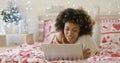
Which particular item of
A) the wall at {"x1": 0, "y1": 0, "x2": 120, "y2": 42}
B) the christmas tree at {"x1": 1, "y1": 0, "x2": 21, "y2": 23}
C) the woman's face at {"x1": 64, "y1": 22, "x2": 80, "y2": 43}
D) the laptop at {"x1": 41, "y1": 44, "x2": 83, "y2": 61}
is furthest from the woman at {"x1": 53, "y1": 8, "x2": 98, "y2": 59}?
the christmas tree at {"x1": 1, "y1": 0, "x2": 21, "y2": 23}

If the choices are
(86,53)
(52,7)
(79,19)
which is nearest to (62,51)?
(86,53)

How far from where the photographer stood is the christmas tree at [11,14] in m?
3.61

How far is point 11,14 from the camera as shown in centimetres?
361

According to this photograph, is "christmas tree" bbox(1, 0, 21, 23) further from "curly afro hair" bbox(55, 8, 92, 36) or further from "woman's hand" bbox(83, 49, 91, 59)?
"woman's hand" bbox(83, 49, 91, 59)

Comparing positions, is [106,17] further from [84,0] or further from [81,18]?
[81,18]

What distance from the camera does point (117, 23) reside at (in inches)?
122

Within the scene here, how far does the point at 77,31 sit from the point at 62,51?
11.1 inches

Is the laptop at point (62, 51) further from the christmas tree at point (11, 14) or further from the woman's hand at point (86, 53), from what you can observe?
the christmas tree at point (11, 14)

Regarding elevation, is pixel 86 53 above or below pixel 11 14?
below

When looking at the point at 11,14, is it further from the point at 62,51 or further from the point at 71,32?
the point at 62,51

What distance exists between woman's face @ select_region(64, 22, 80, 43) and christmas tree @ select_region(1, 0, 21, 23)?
6.75ft

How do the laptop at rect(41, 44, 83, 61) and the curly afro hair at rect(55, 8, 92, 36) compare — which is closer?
the laptop at rect(41, 44, 83, 61)

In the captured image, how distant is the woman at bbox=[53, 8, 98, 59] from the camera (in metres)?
1.67

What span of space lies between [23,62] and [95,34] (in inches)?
74.1
